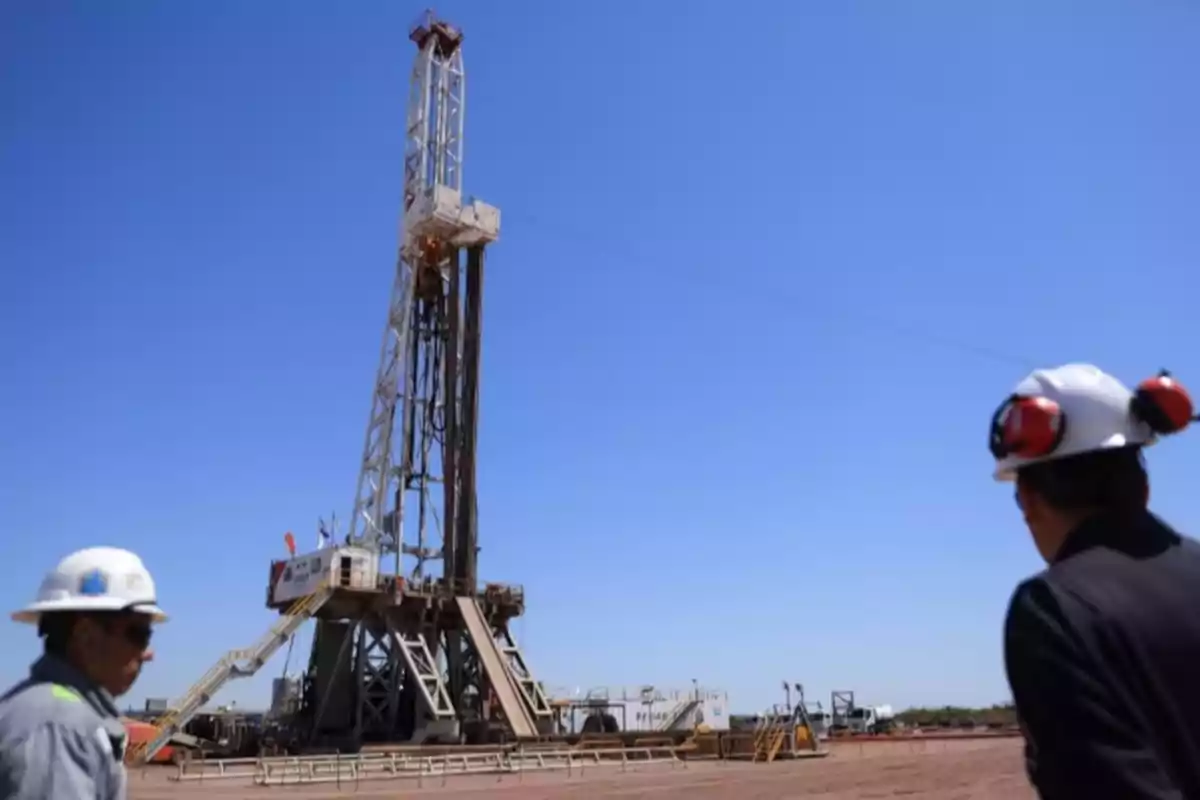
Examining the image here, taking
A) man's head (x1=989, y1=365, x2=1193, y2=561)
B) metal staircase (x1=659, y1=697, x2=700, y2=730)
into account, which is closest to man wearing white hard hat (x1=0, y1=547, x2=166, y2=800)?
man's head (x1=989, y1=365, x2=1193, y2=561)

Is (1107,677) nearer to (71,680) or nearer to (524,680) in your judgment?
(71,680)

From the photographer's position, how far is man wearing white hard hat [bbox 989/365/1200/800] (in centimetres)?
147

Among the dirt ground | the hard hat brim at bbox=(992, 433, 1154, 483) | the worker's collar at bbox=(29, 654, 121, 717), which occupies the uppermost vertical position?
the hard hat brim at bbox=(992, 433, 1154, 483)

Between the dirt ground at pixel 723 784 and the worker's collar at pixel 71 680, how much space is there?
45.3 ft

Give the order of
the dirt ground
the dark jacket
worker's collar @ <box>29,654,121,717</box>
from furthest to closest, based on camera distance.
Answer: the dirt ground → worker's collar @ <box>29,654,121,717</box> → the dark jacket

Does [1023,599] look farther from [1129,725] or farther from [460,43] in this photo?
[460,43]

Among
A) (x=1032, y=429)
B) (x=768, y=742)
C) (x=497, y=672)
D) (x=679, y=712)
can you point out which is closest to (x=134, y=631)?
(x=1032, y=429)

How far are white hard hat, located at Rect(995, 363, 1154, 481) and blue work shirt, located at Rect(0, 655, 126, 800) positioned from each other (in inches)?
75.1

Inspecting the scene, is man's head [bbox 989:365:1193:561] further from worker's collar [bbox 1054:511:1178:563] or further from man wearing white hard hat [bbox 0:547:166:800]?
man wearing white hard hat [bbox 0:547:166:800]

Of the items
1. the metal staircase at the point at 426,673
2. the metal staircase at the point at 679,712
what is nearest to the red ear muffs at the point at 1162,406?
the metal staircase at the point at 426,673

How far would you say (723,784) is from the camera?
1698 centimetres

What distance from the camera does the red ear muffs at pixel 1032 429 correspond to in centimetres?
186

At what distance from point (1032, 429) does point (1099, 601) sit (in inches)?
15.2

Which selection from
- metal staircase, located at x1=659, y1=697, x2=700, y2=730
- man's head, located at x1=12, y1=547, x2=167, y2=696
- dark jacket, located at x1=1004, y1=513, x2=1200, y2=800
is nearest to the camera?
dark jacket, located at x1=1004, y1=513, x2=1200, y2=800
